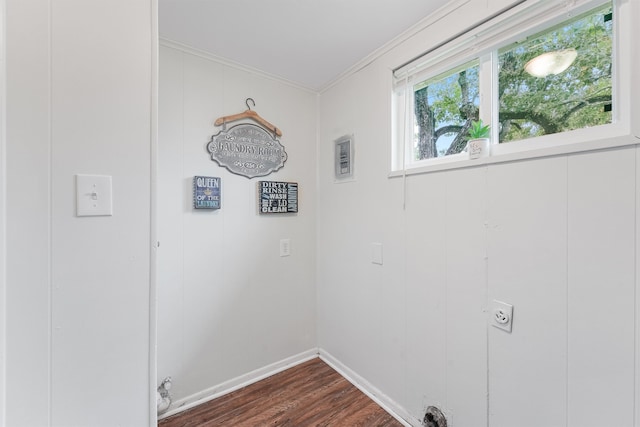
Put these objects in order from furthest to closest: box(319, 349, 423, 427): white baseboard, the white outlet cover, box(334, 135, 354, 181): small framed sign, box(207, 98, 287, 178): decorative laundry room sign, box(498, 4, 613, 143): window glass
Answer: box(334, 135, 354, 181): small framed sign
box(207, 98, 287, 178): decorative laundry room sign
box(319, 349, 423, 427): white baseboard
the white outlet cover
box(498, 4, 613, 143): window glass

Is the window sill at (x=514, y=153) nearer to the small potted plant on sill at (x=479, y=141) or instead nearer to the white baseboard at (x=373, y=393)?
the small potted plant on sill at (x=479, y=141)

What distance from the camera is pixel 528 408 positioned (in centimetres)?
106

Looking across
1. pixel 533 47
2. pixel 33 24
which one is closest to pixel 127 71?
pixel 33 24

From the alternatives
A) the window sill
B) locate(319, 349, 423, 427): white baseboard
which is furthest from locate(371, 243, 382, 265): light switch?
locate(319, 349, 423, 427): white baseboard

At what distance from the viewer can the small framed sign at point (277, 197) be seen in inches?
76.1

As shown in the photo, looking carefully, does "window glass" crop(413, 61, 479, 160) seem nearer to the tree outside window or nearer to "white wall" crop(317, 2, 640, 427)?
the tree outside window

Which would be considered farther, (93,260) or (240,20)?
(240,20)

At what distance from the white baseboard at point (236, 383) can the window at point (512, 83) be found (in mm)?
1687

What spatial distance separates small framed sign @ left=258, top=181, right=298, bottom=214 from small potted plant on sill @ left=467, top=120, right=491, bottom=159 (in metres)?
1.25

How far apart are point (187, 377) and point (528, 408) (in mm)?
1802

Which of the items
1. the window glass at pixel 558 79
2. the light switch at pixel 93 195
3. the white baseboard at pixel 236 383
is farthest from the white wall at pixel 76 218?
→ the window glass at pixel 558 79

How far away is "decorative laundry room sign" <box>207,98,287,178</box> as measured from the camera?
1.76 metres

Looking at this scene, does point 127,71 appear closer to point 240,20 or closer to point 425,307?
point 240,20

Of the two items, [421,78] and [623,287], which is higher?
[421,78]
